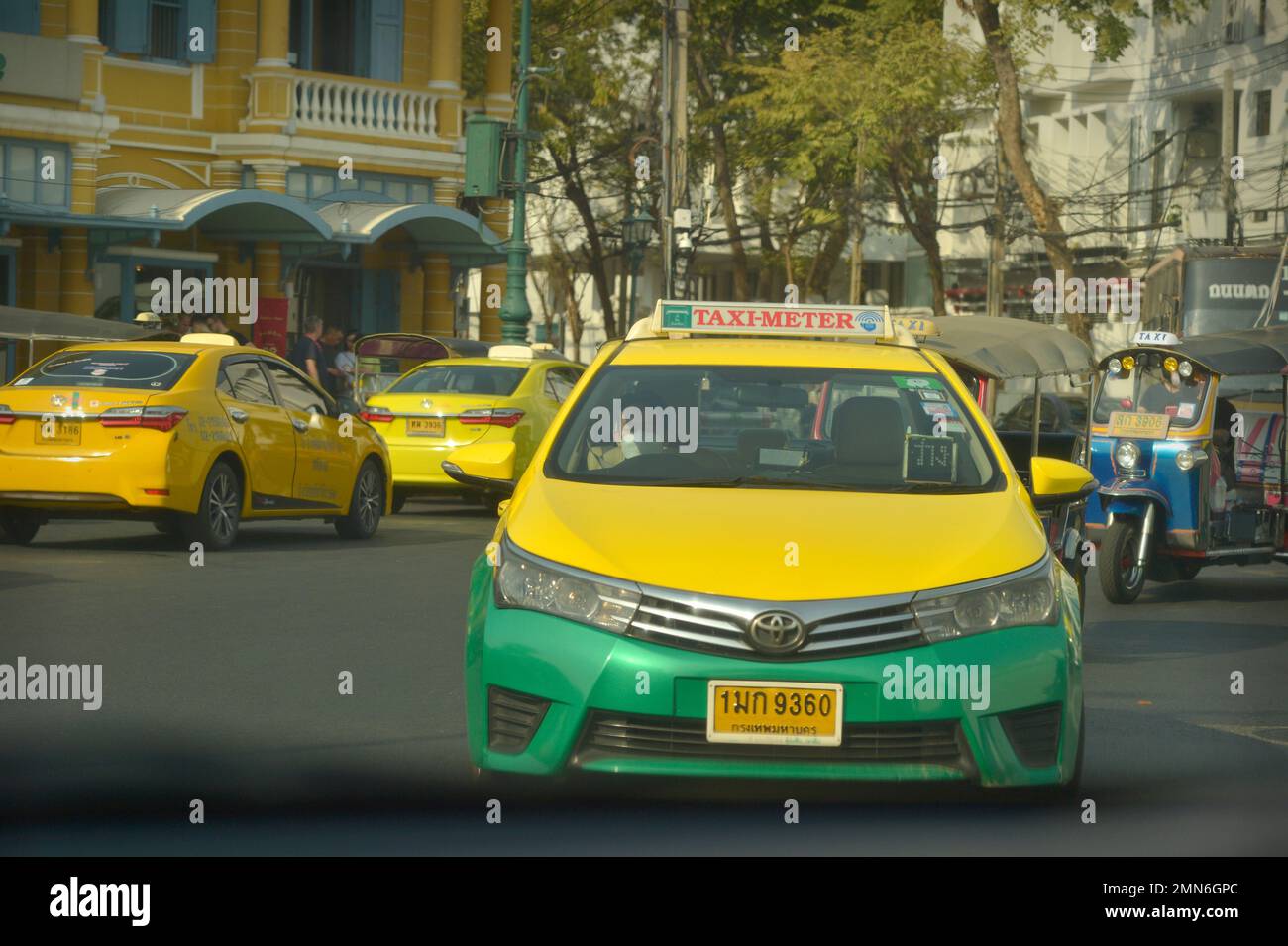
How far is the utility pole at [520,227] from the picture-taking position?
28.0 metres

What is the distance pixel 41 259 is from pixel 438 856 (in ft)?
76.6

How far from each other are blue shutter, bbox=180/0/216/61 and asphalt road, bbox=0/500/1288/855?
57.9ft

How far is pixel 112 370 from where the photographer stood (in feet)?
51.4

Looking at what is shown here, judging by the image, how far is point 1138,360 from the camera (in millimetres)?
15141

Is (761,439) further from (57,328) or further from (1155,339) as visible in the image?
(57,328)

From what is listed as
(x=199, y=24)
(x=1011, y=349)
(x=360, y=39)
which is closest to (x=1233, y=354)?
(x=1011, y=349)

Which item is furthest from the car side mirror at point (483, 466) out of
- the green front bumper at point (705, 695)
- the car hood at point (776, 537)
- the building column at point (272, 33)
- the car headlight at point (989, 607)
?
the building column at point (272, 33)

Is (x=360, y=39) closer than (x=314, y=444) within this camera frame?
No

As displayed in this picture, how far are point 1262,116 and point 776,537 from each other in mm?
40190

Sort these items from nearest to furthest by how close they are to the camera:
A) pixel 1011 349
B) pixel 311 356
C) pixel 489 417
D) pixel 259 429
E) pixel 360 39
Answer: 1. pixel 1011 349
2. pixel 259 429
3. pixel 489 417
4. pixel 311 356
5. pixel 360 39

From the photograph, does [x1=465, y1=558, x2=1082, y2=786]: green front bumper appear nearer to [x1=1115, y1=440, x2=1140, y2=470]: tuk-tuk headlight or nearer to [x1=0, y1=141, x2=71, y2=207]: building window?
[x1=1115, y1=440, x2=1140, y2=470]: tuk-tuk headlight

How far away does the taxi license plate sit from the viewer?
66.3 feet

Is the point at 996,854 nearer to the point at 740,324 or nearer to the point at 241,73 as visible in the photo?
the point at 740,324

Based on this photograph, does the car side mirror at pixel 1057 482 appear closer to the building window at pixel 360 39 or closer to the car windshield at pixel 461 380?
the car windshield at pixel 461 380
